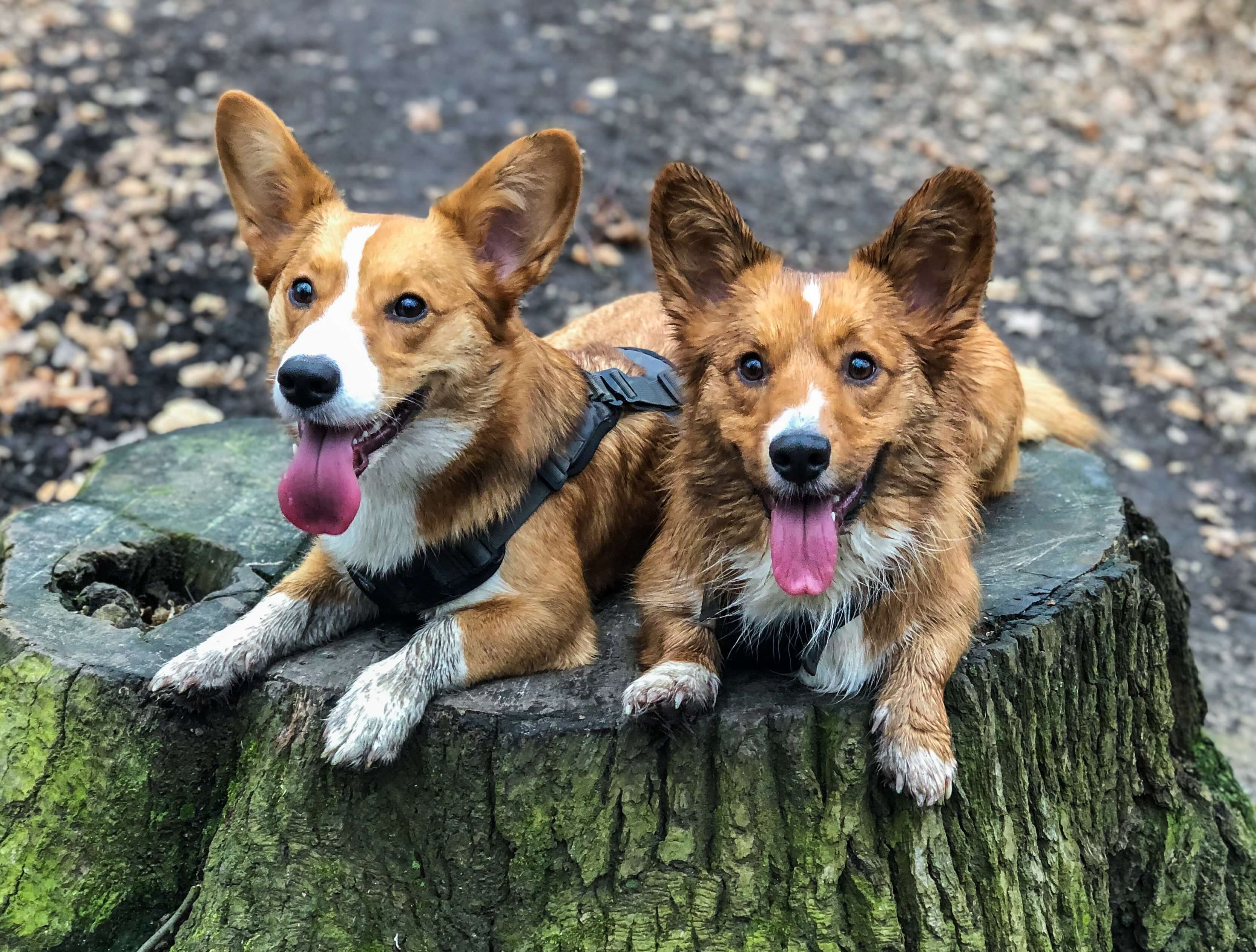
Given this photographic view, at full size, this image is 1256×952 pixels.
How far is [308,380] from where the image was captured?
9.97 feet

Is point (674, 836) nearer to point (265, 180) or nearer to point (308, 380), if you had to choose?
point (308, 380)

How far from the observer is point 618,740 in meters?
3.10

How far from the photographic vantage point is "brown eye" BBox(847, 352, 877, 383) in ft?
10.3

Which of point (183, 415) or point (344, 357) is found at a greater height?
point (344, 357)

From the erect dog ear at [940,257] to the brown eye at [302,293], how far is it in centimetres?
156

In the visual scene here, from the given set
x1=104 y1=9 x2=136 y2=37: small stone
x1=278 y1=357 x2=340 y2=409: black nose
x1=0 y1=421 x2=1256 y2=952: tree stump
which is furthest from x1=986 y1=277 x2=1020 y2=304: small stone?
x1=104 y1=9 x2=136 y2=37: small stone

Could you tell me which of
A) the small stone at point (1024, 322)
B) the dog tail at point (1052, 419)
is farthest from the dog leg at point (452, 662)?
the small stone at point (1024, 322)

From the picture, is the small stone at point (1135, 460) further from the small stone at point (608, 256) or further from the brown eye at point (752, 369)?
the brown eye at point (752, 369)

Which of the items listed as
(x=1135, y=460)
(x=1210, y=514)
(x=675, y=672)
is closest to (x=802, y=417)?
(x=675, y=672)

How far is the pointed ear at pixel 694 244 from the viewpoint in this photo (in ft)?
10.7

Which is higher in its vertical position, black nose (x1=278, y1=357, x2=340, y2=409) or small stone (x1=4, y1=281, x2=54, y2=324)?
black nose (x1=278, y1=357, x2=340, y2=409)

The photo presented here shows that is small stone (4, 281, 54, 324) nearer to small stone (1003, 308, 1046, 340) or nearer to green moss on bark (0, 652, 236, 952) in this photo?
green moss on bark (0, 652, 236, 952)

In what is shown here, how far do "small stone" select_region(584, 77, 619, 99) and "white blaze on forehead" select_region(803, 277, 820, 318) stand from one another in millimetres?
7282

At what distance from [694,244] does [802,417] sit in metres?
0.74
